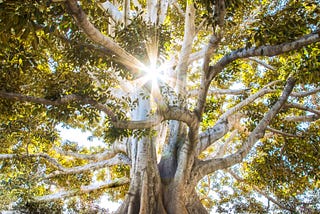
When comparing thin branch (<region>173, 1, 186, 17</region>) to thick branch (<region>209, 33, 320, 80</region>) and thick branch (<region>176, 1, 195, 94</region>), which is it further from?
thick branch (<region>209, 33, 320, 80</region>)

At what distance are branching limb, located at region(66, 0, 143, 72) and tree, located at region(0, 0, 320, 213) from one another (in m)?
0.01

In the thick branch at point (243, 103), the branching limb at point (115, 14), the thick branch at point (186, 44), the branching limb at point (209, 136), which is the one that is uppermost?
the branching limb at point (115, 14)

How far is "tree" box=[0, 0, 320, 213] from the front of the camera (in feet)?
11.2

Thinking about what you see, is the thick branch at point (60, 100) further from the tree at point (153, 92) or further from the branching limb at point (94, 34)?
the branching limb at point (94, 34)

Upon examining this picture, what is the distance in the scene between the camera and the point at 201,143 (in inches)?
232

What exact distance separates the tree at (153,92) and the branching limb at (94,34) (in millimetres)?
13

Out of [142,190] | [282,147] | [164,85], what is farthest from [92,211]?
[282,147]

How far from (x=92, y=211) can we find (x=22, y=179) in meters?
1.93

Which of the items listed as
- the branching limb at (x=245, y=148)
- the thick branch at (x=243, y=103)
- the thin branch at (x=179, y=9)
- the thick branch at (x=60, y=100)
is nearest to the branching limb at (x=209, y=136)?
the thick branch at (x=243, y=103)

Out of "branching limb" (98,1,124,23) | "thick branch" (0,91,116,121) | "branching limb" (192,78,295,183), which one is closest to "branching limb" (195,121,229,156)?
"branching limb" (192,78,295,183)

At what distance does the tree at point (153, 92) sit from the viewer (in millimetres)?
3424

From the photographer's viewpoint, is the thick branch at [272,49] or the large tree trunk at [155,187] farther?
the large tree trunk at [155,187]

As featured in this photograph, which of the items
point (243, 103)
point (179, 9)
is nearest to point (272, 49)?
point (243, 103)

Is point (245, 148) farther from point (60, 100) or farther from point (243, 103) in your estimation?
point (60, 100)
